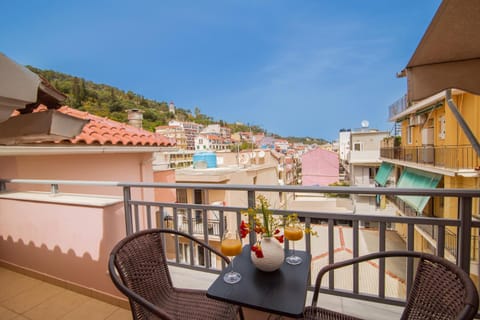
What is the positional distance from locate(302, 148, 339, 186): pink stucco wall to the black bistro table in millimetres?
22863

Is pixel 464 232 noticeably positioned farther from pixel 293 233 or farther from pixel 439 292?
pixel 293 233

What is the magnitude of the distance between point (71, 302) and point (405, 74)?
3666 millimetres

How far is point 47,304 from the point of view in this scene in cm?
A: 236

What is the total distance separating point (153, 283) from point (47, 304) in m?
1.68

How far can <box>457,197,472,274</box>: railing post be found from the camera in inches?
55.7

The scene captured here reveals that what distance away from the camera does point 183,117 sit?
5084 cm

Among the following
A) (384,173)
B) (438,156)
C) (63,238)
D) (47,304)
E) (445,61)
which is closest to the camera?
(445,61)

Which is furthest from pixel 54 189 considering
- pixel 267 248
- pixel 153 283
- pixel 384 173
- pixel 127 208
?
pixel 384 173

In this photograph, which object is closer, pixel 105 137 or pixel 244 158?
pixel 105 137

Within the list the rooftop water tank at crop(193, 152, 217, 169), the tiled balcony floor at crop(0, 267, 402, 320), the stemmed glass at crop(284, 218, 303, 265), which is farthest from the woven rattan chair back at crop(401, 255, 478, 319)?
the rooftop water tank at crop(193, 152, 217, 169)

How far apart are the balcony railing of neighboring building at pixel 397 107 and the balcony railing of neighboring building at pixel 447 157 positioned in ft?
9.20

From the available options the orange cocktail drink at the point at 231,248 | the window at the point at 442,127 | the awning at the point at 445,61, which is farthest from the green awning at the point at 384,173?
the orange cocktail drink at the point at 231,248

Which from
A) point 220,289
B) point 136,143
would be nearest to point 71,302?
point 220,289

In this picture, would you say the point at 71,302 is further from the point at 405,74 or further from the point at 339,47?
the point at 339,47
